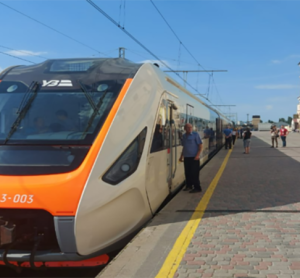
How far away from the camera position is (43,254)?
4.00 meters

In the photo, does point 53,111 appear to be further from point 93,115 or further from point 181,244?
point 181,244

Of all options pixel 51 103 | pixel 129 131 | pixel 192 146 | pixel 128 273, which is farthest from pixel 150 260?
pixel 192 146

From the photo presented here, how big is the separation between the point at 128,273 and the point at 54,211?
3.28 feet

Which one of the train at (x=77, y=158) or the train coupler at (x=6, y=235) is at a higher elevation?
the train at (x=77, y=158)

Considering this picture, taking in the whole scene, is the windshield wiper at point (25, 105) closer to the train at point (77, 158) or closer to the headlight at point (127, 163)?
the train at point (77, 158)

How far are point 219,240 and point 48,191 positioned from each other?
88.3 inches

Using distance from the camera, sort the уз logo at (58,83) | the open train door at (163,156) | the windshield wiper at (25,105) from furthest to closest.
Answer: the open train door at (163,156)
the уз logo at (58,83)
the windshield wiper at (25,105)

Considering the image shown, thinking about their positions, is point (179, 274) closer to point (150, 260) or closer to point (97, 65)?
point (150, 260)

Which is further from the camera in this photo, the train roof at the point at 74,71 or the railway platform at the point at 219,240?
the train roof at the point at 74,71

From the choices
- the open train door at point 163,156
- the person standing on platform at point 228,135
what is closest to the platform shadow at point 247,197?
the open train door at point 163,156

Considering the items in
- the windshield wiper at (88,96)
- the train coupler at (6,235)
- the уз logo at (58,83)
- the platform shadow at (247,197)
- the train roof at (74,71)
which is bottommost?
the platform shadow at (247,197)

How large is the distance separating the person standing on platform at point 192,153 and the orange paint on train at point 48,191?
412 centimetres

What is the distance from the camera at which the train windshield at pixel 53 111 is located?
191 inches

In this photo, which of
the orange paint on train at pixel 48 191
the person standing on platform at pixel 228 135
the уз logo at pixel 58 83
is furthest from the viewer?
the person standing on platform at pixel 228 135
